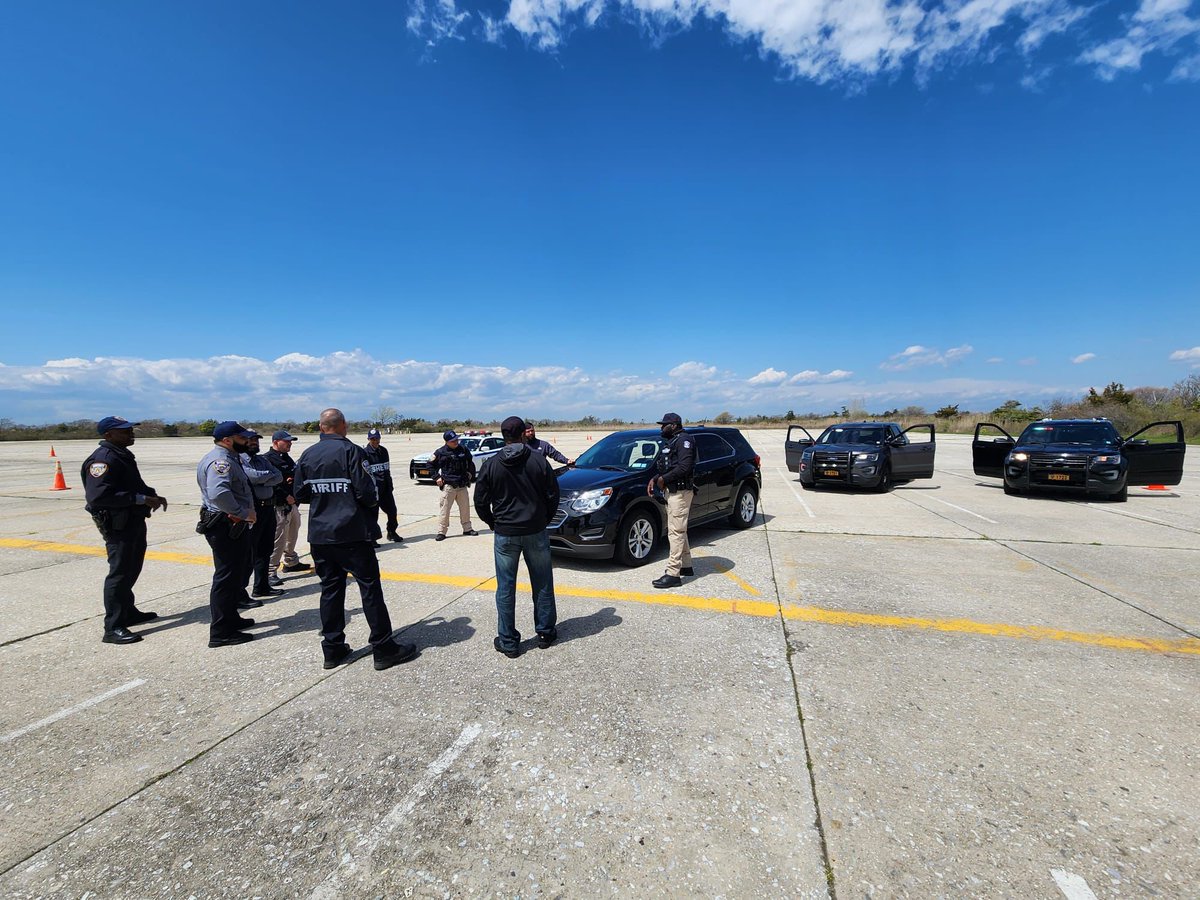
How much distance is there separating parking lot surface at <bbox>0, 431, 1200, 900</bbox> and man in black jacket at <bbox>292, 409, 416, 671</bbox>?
23cm

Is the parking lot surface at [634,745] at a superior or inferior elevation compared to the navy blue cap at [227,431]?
inferior

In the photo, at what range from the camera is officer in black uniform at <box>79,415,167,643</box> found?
4258 mm

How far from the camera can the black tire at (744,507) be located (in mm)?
7906

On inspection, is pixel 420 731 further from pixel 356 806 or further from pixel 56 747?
pixel 56 747

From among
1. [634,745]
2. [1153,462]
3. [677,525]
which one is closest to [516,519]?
[634,745]

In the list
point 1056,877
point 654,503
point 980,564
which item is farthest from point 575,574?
point 980,564

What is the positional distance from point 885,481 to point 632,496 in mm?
8635

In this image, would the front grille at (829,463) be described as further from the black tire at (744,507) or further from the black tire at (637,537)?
the black tire at (637,537)

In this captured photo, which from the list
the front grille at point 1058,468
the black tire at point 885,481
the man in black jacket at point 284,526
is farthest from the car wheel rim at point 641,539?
the front grille at point 1058,468

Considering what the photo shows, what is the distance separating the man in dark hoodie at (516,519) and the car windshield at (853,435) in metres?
10.6

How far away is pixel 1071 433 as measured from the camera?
10914 millimetres

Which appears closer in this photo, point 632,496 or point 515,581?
point 515,581

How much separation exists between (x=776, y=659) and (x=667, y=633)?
877 millimetres

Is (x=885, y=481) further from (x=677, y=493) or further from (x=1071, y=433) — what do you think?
(x=677, y=493)
